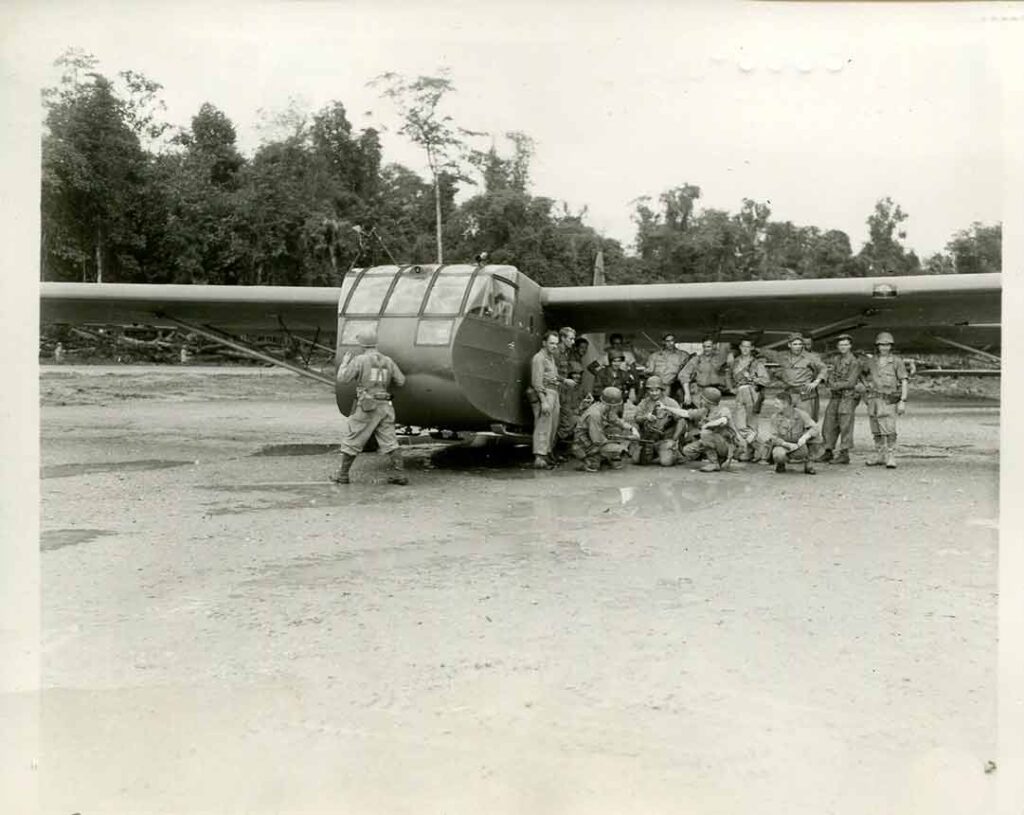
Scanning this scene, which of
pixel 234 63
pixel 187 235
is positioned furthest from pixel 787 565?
pixel 187 235

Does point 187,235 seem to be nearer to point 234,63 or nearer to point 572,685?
point 234,63

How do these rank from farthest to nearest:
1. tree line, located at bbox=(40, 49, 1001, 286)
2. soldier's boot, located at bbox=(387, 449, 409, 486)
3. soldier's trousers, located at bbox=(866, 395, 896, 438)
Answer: tree line, located at bbox=(40, 49, 1001, 286) < soldier's trousers, located at bbox=(866, 395, 896, 438) < soldier's boot, located at bbox=(387, 449, 409, 486)

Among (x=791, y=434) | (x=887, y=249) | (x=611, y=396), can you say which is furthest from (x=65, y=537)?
(x=887, y=249)

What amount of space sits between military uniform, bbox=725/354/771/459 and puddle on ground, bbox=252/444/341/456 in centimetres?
602

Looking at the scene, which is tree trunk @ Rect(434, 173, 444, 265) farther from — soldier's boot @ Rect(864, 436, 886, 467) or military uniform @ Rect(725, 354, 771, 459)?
soldier's boot @ Rect(864, 436, 886, 467)

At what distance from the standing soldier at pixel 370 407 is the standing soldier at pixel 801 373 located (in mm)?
5443

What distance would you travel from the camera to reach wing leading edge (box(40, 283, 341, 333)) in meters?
12.4

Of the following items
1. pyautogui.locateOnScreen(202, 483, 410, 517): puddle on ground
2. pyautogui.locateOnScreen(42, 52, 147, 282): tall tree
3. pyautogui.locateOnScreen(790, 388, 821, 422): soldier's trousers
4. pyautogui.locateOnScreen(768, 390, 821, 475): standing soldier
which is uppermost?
pyautogui.locateOnScreen(42, 52, 147, 282): tall tree

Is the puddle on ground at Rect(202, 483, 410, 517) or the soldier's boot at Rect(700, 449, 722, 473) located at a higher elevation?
the soldier's boot at Rect(700, 449, 722, 473)

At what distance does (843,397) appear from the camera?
1245 cm

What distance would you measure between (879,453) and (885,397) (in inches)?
35.0

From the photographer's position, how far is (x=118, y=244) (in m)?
22.1

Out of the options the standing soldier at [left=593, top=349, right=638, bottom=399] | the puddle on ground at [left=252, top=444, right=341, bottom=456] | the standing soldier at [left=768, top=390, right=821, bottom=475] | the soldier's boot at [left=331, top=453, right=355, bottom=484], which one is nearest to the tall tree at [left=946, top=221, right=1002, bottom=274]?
the standing soldier at [left=768, top=390, right=821, bottom=475]

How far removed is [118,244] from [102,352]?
29.2 feet
